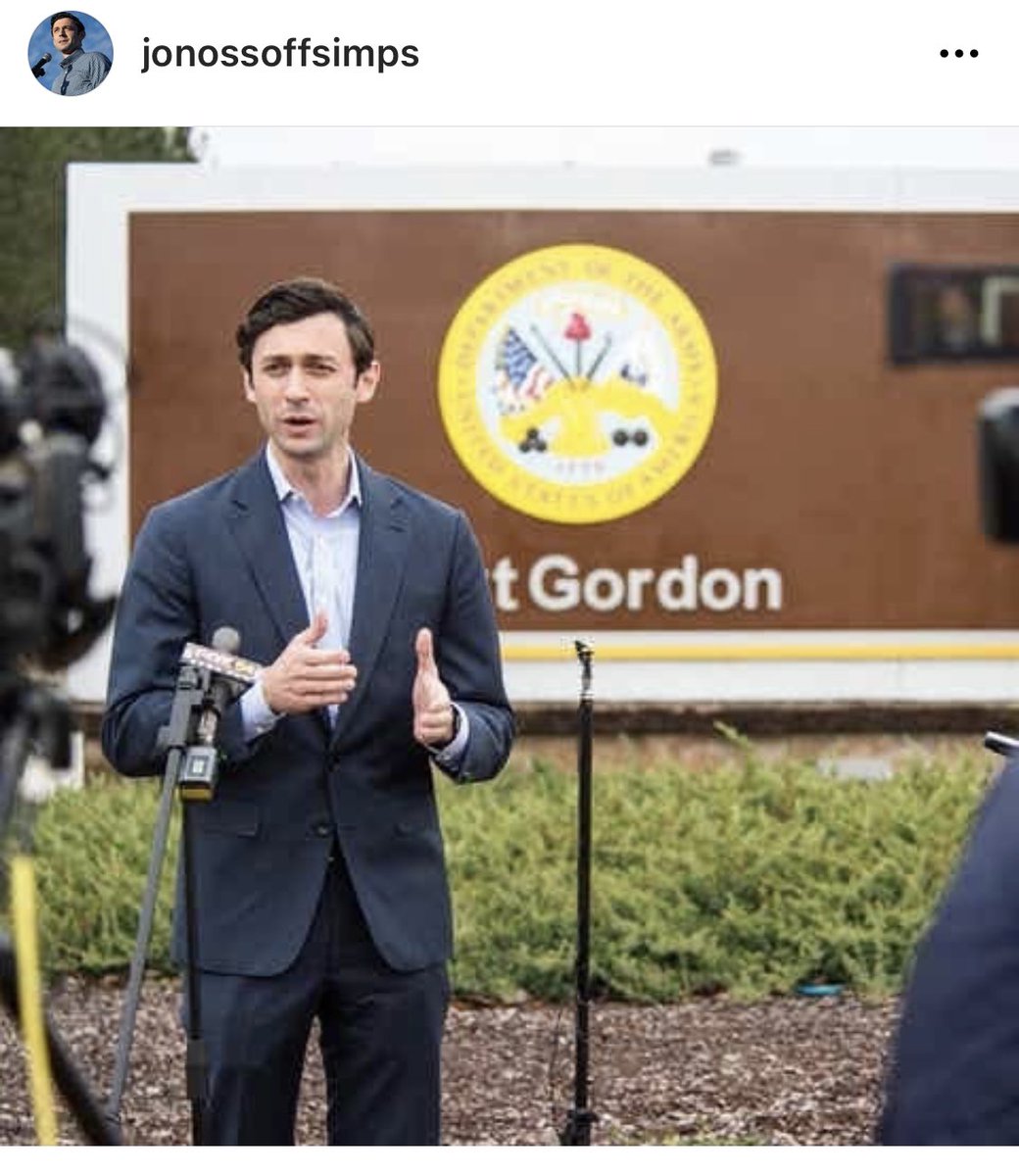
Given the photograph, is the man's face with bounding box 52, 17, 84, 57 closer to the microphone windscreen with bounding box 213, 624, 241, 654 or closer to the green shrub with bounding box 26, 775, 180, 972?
the microphone windscreen with bounding box 213, 624, 241, 654

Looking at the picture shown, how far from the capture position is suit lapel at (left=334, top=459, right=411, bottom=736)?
3.50 m

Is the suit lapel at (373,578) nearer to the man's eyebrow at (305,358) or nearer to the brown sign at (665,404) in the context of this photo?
the man's eyebrow at (305,358)

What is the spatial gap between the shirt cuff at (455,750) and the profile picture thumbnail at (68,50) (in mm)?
1279

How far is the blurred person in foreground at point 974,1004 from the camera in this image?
1729 mm

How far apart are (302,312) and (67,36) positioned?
0.84 metres

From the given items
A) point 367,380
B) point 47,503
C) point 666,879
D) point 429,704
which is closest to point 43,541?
point 47,503

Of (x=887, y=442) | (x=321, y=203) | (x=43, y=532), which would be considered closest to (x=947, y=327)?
(x=887, y=442)

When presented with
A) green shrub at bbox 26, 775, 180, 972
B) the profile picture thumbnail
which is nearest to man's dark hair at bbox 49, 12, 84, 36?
the profile picture thumbnail

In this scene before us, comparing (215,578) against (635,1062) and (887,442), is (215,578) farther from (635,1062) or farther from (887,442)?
(887,442)

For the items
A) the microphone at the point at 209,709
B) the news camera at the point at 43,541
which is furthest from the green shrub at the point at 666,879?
the news camera at the point at 43,541

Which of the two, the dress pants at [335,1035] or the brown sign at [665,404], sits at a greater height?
the brown sign at [665,404]

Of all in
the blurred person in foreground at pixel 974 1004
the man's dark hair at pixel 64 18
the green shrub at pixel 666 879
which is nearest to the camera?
the blurred person in foreground at pixel 974 1004

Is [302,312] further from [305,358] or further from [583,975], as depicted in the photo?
[583,975]

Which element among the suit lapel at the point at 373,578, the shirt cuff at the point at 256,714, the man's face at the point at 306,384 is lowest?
the shirt cuff at the point at 256,714
